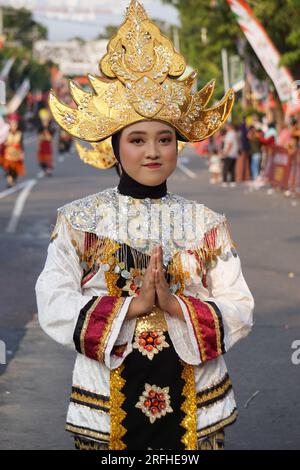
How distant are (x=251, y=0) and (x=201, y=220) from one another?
3189 cm

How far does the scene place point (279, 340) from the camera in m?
9.91

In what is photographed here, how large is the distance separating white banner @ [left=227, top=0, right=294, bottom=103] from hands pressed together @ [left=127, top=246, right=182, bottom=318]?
22856mm

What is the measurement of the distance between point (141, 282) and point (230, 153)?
27.8 meters

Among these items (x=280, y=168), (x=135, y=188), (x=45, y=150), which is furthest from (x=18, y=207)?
(x=135, y=188)

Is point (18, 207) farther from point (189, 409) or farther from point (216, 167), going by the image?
point (189, 409)

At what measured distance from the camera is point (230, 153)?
31.8 m

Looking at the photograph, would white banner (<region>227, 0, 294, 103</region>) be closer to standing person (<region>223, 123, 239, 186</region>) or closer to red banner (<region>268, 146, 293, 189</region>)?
red banner (<region>268, 146, 293, 189</region>)

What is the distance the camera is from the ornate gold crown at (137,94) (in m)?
4.13

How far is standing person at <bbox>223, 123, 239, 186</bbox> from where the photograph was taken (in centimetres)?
3158

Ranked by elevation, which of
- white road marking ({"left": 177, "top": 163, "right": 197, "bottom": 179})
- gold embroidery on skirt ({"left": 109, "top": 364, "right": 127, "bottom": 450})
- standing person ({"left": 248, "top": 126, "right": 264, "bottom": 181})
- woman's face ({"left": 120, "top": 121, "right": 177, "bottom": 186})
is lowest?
white road marking ({"left": 177, "top": 163, "right": 197, "bottom": 179})

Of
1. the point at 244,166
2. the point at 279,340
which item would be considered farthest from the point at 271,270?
the point at 244,166

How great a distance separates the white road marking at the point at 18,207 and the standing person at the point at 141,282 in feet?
49.1

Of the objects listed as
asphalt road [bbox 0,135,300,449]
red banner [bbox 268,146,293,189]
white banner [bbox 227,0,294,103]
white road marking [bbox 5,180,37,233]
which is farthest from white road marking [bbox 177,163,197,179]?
asphalt road [bbox 0,135,300,449]

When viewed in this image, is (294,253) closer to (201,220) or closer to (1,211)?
(1,211)
